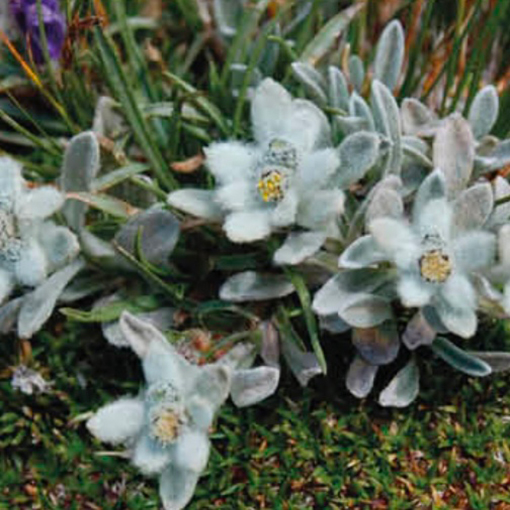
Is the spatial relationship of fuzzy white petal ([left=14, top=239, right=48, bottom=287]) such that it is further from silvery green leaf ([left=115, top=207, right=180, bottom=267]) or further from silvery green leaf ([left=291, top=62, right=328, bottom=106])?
silvery green leaf ([left=291, top=62, right=328, bottom=106])

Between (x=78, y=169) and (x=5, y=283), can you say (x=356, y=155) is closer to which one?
(x=78, y=169)

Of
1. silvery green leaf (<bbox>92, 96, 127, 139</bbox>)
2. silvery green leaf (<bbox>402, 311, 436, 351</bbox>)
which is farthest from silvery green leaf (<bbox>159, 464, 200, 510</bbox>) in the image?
silvery green leaf (<bbox>92, 96, 127, 139</bbox>)

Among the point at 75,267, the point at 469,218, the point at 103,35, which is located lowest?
the point at 75,267

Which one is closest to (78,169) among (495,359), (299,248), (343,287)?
(299,248)

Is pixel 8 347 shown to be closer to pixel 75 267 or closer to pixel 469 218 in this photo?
pixel 75 267

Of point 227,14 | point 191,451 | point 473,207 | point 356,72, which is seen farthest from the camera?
point 227,14

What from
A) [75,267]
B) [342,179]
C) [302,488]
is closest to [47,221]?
[75,267]

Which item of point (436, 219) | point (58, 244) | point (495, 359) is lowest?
point (495, 359)
